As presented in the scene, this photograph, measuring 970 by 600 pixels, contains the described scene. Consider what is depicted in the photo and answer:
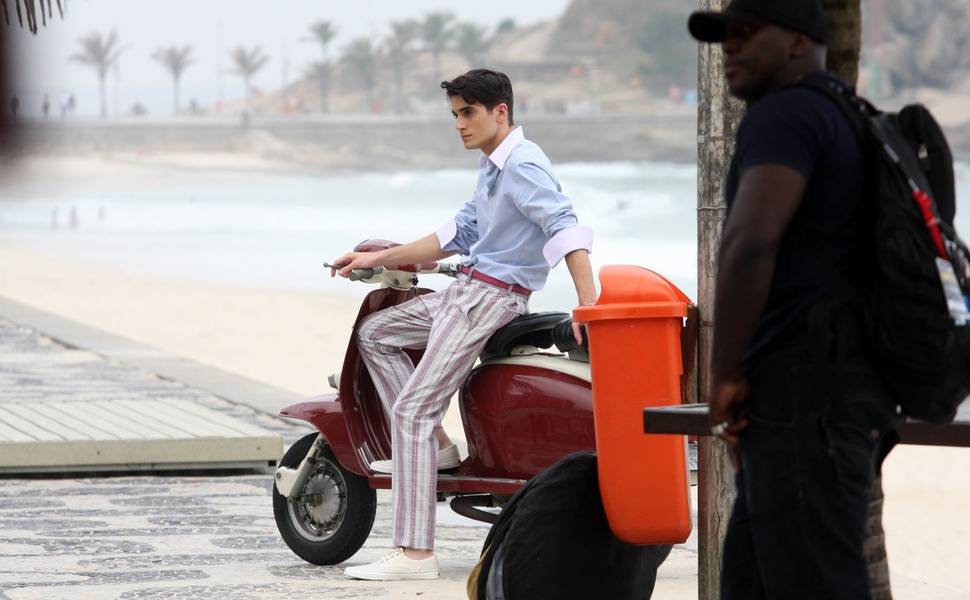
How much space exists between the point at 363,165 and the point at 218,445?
88295mm

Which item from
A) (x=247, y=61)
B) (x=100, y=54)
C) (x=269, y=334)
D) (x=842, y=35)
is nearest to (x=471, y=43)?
(x=247, y=61)

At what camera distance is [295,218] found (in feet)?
205

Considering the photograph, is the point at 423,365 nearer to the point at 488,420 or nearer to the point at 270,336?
the point at 488,420

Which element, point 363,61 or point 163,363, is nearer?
point 163,363

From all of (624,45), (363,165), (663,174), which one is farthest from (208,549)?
(624,45)

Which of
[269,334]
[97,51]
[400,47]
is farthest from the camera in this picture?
[97,51]

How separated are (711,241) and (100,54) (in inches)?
5474

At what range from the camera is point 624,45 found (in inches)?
5005

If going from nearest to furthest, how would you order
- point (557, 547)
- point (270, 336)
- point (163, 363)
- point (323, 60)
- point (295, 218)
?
1. point (557, 547)
2. point (163, 363)
3. point (270, 336)
4. point (295, 218)
5. point (323, 60)

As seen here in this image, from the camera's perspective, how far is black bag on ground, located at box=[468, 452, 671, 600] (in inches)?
162

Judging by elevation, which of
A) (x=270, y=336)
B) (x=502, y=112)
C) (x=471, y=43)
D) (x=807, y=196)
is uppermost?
(x=471, y=43)

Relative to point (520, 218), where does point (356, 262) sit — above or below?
below

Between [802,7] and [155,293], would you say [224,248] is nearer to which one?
[155,293]

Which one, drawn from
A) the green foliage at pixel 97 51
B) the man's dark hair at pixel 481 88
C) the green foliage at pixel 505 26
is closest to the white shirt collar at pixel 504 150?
the man's dark hair at pixel 481 88
